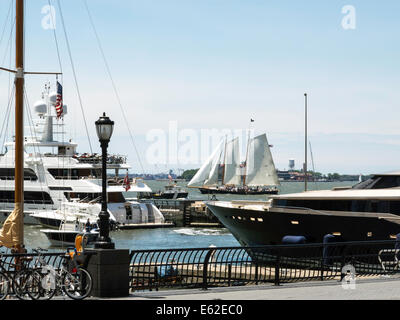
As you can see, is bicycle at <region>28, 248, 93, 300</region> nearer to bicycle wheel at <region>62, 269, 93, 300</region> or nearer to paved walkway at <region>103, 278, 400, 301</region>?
bicycle wheel at <region>62, 269, 93, 300</region>

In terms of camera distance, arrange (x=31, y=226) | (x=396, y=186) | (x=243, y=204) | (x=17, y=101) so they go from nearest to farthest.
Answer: (x=17, y=101)
(x=396, y=186)
(x=243, y=204)
(x=31, y=226)

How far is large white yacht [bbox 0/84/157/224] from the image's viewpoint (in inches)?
2790

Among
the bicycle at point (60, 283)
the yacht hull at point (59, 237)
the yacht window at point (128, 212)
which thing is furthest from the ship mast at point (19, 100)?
the yacht window at point (128, 212)

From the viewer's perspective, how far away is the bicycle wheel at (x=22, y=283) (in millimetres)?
14180

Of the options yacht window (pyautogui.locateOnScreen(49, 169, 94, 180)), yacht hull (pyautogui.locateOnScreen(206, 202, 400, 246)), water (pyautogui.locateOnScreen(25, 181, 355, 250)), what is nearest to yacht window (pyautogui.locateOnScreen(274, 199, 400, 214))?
yacht hull (pyautogui.locateOnScreen(206, 202, 400, 246))

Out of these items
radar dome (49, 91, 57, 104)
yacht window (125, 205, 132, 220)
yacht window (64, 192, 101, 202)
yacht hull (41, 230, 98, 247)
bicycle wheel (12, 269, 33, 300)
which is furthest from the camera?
radar dome (49, 91, 57, 104)

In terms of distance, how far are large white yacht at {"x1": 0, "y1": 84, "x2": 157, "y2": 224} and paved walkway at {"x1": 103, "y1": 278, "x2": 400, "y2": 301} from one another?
172 ft

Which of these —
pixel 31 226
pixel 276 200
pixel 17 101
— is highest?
pixel 17 101

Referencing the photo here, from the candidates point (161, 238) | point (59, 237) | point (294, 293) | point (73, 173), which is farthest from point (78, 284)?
point (73, 173)

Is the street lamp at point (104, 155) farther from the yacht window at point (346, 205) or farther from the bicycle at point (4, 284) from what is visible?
the yacht window at point (346, 205)
